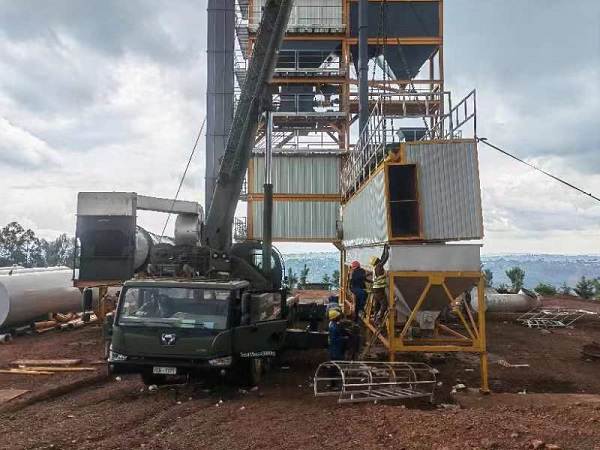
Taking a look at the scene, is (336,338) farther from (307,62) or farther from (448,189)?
(307,62)

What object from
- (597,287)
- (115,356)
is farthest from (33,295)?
(597,287)

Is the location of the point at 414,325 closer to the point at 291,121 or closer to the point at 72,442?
the point at 72,442

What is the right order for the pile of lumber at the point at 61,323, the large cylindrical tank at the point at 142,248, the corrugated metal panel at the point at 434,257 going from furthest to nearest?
the pile of lumber at the point at 61,323, the large cylindrical tank at the point at 142,248, the corrugated metal panel at the point at 434,257

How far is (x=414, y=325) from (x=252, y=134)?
6553 mm

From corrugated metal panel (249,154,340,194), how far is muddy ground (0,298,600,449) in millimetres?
15615

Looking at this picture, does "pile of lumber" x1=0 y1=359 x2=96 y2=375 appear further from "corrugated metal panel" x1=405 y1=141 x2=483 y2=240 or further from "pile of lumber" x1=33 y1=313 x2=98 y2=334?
"corrugated metal panel" x1=405 y1=141 x2=483 y2=240

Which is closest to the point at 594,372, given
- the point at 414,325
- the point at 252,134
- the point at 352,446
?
the point at 414,325

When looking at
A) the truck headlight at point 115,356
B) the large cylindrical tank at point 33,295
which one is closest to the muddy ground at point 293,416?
the truck headlight at point 115,356

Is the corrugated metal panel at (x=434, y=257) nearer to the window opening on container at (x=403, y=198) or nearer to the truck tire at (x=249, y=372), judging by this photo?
the window opening on container at (x=403, y=198)

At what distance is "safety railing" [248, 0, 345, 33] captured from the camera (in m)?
31.5

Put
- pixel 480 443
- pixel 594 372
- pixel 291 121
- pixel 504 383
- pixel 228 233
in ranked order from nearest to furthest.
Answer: pixel 480 443 < pixel 504 383 < pixel 594 372 < pixel 228 233 < pixel 291 121

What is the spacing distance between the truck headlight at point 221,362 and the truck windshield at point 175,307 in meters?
0.58

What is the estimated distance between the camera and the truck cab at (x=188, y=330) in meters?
9.94

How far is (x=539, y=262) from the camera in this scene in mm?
179750
